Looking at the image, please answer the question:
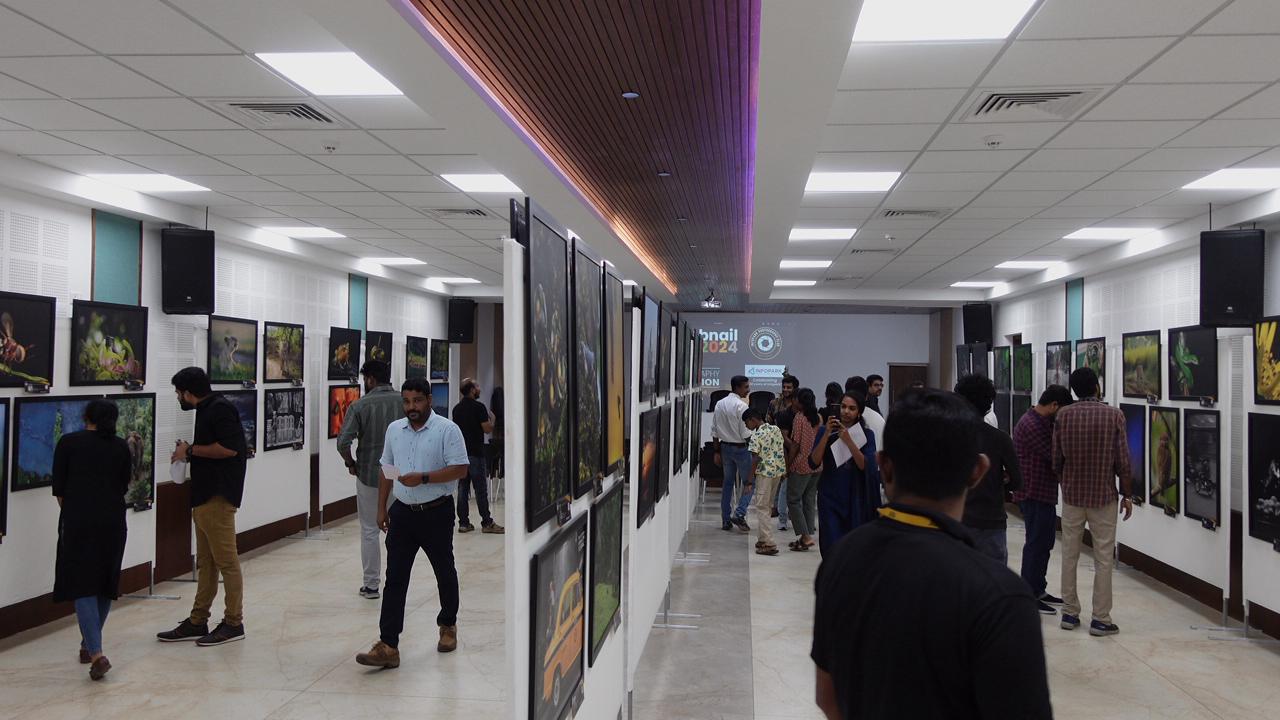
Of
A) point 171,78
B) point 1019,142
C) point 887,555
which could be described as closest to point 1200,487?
point 1019,142

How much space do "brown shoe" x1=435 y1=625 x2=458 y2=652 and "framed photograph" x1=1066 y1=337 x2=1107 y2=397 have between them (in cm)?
749

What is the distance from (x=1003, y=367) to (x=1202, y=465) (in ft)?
19.7

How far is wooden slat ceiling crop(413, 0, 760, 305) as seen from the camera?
4.06 meters

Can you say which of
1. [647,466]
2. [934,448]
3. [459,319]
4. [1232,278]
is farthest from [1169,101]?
[459,319]

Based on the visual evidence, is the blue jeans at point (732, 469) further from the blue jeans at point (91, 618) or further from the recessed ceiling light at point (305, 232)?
the blue jeans at point (91, 618)

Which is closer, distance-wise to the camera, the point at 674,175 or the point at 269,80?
A: the point at 269,80

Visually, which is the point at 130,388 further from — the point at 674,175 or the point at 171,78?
the point at 674,175

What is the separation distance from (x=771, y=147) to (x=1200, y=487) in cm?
488

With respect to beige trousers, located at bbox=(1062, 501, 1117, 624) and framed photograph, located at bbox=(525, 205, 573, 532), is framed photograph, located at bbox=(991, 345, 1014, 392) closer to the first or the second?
beige trousers, located at bbox=(1062, 501, 1117, 624)

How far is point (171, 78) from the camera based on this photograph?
14.6ft

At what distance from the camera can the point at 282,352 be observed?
952 cm

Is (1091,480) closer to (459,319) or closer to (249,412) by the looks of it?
(249,412)

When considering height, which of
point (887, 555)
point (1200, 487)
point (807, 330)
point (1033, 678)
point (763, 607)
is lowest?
point (763, 607)

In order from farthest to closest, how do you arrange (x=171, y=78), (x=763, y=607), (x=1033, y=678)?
(x=763, y=607) < (x=171, y=78) < (x=1033, y=678)
